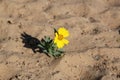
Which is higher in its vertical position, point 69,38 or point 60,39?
point 60,39

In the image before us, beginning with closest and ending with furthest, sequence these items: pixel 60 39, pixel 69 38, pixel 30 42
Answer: pixel 60 39, pixel 30 42, pixel 69 38

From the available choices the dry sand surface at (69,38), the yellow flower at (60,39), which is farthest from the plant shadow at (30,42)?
the yellow flower at (60,39)

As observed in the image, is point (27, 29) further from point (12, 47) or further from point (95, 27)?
point (95, 27)

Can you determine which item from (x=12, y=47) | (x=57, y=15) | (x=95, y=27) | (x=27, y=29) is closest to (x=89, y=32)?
(x=95, y=27)

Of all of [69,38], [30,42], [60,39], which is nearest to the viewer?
[60,39]

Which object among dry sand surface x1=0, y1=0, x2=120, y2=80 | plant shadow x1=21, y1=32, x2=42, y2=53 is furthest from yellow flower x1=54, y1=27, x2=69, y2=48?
plant shadow x1=21, y1=32, x2=42, y2=53

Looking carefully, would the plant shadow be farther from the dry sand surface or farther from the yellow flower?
the yellow flower
